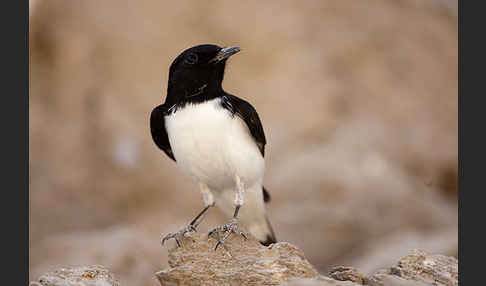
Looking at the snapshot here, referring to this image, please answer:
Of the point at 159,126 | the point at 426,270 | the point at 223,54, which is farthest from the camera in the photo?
the point at 159,126

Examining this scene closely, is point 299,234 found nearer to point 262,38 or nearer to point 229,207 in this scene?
point 262,38

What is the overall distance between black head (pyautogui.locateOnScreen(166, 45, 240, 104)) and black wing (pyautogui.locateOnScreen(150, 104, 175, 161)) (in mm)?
418

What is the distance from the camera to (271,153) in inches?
592

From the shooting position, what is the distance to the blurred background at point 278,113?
45.4ft

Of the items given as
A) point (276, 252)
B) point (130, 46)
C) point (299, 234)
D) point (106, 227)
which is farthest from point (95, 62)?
point (276, 252)

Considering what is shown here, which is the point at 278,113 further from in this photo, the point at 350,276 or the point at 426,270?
the point at 350,276

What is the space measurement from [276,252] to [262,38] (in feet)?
32.6

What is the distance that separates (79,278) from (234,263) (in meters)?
1.51

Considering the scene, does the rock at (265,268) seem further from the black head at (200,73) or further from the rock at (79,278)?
the black head at (200,73)

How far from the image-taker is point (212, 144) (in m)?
6.31

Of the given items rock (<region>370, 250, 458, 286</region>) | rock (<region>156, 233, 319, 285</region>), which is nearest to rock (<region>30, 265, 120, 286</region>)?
rock (<region>156, 233, 319, 285</region>)

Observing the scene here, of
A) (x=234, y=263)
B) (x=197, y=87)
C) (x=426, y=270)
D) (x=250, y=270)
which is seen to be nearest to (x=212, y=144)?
(x=197, y=87)

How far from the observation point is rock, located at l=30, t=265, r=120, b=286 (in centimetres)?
564

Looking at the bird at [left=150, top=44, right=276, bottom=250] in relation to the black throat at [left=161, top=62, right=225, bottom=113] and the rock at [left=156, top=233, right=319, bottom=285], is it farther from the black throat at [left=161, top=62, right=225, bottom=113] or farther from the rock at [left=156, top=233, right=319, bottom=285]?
the rock at [left=156, top=233, right=319, bottom=285]
